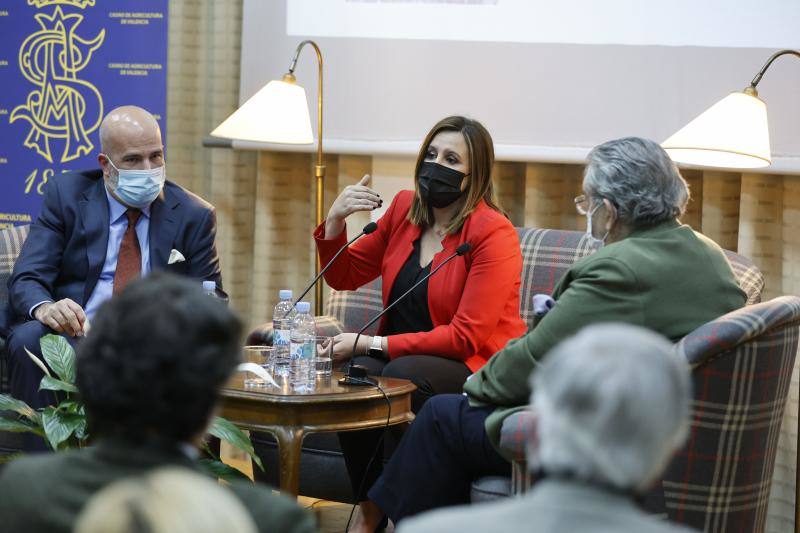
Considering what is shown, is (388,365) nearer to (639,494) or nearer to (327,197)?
(327,197)

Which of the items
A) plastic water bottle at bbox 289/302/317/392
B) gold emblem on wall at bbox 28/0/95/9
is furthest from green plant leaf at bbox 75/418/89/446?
gold emblem on wall at bbox 28/0/95/9

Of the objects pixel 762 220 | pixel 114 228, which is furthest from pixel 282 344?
pixel 762 220

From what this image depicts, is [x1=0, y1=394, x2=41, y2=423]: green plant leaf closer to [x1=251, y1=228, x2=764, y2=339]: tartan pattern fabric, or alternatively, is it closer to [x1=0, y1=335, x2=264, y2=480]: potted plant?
[x1=0, y1=335, x2=264, y2=480]: potted plant

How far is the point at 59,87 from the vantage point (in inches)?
Result: 176

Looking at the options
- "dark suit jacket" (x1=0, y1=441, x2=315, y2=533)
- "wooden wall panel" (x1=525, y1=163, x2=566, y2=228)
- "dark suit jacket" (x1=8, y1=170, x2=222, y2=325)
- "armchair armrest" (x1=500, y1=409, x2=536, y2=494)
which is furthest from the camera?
"wooden wall panel" (x1=525, y1=163, x2=566, y2=228)

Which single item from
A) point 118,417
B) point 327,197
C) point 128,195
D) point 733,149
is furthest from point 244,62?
point 118,417

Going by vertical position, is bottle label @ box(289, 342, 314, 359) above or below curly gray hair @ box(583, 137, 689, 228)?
below

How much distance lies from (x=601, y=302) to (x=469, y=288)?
34.9 inches

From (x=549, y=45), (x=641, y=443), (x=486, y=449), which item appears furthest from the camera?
(x=549, y=45)

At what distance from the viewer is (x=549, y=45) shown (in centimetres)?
378

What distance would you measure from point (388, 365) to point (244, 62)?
159 cm

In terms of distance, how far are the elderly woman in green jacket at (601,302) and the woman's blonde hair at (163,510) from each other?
1.45 meters

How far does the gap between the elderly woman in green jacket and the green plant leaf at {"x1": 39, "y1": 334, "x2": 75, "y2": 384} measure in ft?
2.54

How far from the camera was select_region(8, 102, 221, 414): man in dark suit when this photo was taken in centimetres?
345
